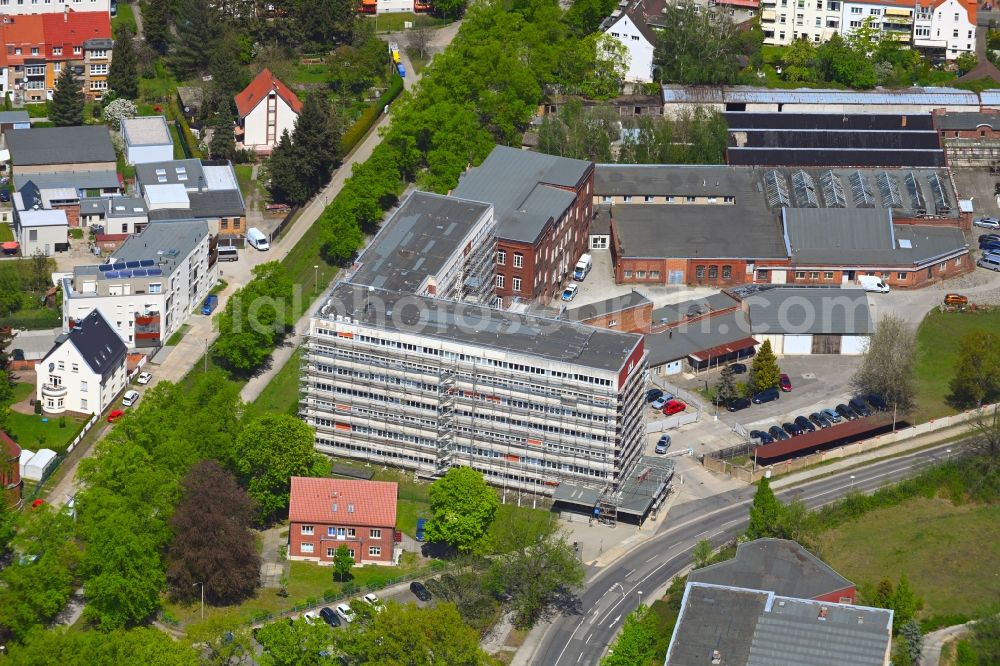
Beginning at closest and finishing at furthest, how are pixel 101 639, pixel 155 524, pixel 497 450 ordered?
pixel 101 639
pixel 155 524
pixel 497 450

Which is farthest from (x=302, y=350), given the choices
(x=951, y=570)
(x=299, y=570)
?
(x=951, y=570)

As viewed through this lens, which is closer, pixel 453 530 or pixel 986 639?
pixel 986 639

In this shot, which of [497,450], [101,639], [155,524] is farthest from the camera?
[497,450]

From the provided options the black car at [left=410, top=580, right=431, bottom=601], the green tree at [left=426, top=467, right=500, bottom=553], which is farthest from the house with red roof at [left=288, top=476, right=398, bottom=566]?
the black car at [left=410, top=580, right=431, bottom=601]

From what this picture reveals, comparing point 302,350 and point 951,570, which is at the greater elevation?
point 302,350

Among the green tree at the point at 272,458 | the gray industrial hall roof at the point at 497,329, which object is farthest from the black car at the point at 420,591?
the gray industrial hall roof at the point at 497,329

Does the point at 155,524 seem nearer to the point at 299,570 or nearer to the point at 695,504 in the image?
the point at 299,570

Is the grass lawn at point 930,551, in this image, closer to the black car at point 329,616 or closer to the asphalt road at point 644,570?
the asphalt road at point 644,570

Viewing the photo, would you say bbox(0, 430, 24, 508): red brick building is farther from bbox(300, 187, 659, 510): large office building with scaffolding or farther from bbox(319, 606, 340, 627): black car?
bbox(319, 606, 340, 627): black car
